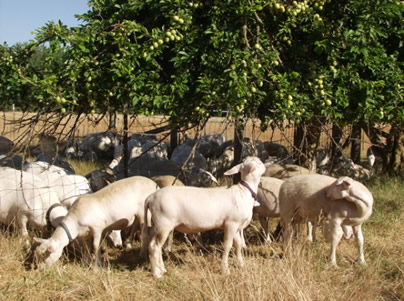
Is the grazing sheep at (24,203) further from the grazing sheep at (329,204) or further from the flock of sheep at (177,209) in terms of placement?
the grazing sheep at (329,204)

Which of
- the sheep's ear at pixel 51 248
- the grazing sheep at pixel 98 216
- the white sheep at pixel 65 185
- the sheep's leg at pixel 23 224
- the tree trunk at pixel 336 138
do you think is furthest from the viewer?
the white sheep at pixel 65 185

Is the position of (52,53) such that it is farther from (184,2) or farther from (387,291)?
(387,291)

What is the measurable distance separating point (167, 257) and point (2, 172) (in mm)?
2979

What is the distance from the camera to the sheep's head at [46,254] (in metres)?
5.21

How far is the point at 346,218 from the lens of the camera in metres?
5.54

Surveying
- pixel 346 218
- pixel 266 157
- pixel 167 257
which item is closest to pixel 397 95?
pixel 346 218

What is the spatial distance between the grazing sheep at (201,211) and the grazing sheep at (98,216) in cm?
46

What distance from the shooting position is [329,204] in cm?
565

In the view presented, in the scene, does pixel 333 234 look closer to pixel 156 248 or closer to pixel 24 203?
pixel 156 248

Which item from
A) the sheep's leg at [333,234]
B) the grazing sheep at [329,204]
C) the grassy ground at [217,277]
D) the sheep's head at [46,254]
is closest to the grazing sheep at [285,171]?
the grazing sheep at [329,204]

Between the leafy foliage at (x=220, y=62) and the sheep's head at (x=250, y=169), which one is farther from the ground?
the leafy foliage at (x=220, y=62)

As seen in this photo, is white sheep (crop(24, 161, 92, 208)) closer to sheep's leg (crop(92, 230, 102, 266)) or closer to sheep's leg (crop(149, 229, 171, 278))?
sheep's leg (crop(92, 230, 102, 266))

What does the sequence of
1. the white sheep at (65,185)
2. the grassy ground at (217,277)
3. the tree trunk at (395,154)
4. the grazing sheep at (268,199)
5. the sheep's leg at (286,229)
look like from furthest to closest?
the tree trunk at (395,154)
the white sheep at (65,185)
the grazing sheep at (268,199)
the sheep's leg at (286,229)
the grassy ground at (217,277)

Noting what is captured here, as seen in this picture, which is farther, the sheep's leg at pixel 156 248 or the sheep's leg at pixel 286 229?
the sheep's leg at pixel 286 229
